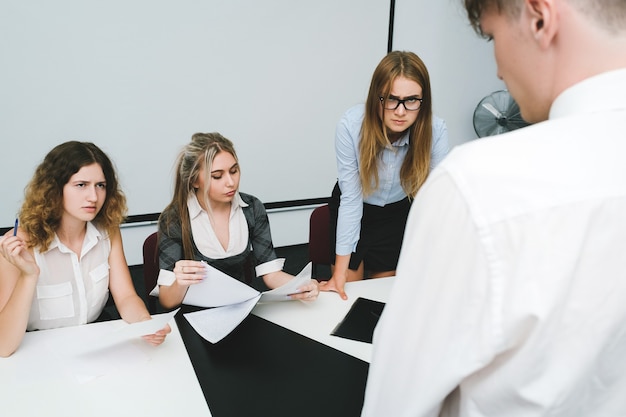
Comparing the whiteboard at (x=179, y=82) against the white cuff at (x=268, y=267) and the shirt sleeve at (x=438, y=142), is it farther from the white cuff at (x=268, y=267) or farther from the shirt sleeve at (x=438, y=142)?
the shirt sleeve at (x=438, y=142)

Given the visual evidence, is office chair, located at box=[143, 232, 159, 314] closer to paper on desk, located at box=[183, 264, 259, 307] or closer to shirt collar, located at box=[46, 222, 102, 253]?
shirt collar, located at box=[46, 222, 102, 253]

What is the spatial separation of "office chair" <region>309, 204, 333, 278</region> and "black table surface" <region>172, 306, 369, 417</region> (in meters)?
0.97

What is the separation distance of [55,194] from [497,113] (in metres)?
3.41

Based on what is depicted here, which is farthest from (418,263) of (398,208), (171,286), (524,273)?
(398,208)

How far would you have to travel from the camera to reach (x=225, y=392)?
105 cm

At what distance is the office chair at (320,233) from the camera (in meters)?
2.27

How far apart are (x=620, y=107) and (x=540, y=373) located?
304 millimetres

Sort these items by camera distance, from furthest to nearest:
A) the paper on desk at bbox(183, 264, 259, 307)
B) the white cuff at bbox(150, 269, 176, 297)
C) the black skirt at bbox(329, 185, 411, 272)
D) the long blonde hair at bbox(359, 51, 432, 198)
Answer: the black skirt at bbox(329, 185, 411, 272) → the long blonde hair at bbox(359, 51, 432, 198) → the white cuff at bbox(150, 269, 176, 297) → the paper on desk at bbox(183, 264, 259, 307)

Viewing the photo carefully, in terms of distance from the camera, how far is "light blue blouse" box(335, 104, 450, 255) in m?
1.81

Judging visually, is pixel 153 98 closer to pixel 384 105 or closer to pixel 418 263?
pixel 384 105

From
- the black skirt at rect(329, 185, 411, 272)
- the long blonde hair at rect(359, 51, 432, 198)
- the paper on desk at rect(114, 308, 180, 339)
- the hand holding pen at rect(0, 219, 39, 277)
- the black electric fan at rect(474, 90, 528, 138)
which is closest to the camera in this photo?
the paper on desk at rect(114, 308, 180, 339)

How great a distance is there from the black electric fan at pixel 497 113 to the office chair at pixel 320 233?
2.24 meters

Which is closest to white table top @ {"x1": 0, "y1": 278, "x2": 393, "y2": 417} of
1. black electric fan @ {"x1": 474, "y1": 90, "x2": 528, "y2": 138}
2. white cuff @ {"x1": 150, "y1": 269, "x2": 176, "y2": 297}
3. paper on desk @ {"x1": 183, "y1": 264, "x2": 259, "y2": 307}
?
paper on desk @ {"x1": 183, "y1": 264, "x2": 259, "y2": 307}

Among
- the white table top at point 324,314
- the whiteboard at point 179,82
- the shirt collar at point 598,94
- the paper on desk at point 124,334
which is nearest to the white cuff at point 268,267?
the white table top at point 324,314
